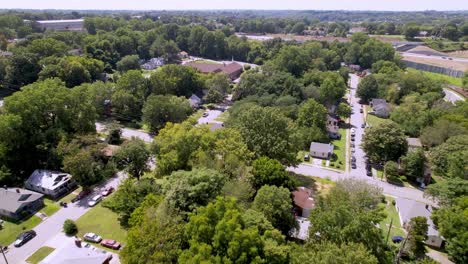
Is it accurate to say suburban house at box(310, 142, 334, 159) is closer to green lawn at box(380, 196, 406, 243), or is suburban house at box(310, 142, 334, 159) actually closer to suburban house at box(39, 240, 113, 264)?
green lawn at box(380, 196, 406, 243)

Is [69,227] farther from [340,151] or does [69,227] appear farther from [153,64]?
[153,64]

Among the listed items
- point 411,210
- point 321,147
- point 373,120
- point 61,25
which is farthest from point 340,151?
point 61,25

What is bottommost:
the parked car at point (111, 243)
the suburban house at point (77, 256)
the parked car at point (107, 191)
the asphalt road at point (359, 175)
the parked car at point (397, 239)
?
the asphalt road at point (359, 175)

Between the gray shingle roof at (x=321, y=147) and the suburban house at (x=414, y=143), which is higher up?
the suburban house at (x=414, y=143)

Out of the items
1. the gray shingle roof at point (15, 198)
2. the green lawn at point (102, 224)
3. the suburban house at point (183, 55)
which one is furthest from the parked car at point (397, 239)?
the suburban house at point (183, 55)

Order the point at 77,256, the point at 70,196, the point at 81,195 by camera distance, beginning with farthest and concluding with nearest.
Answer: the point at 70,196, the point at 81,195, the point at 77,256

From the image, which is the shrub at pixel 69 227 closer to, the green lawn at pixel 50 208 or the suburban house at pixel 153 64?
the green lawn at pixel 50 208

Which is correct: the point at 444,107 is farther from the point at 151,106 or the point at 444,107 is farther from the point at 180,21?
the point at 180,21
